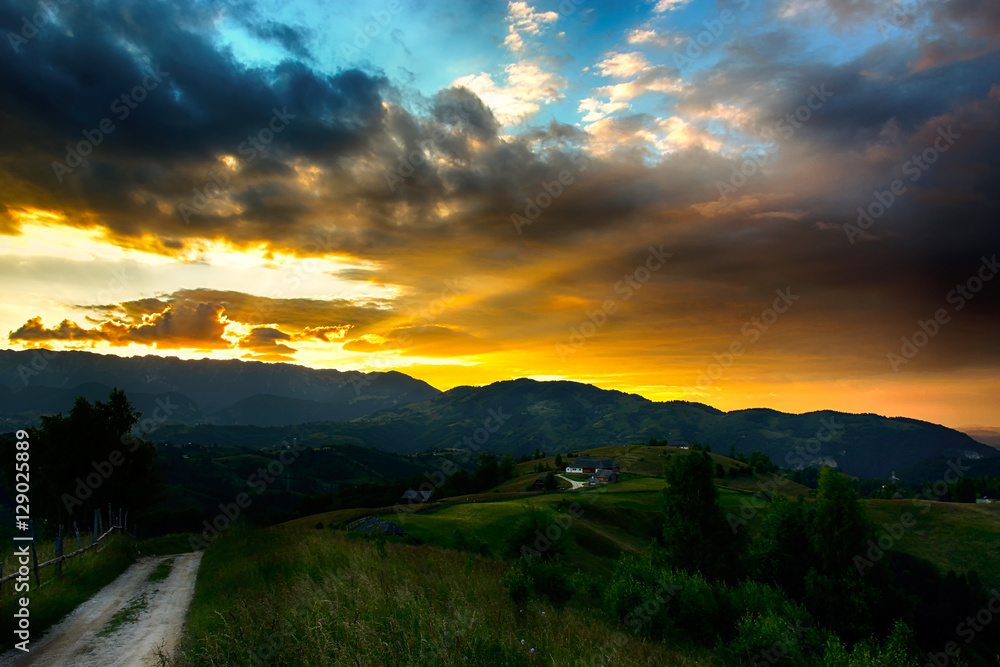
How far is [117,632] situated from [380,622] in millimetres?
10892

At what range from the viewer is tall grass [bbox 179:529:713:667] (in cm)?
942

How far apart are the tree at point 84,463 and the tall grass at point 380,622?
2646 centimetres

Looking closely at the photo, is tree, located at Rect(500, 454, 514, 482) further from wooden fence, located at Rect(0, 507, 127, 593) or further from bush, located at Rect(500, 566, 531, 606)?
bush, located at Rect(500, 566, 531, 606)

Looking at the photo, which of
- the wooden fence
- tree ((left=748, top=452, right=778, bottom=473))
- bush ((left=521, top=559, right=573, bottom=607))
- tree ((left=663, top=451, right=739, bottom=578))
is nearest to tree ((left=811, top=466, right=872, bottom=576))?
tree ((left=663, top=451, right=739, bottom=578))

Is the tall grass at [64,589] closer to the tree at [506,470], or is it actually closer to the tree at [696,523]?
the tree at [696,523]

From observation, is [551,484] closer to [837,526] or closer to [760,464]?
[837,526]

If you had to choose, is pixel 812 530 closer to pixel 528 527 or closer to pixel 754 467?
pixel 528 527

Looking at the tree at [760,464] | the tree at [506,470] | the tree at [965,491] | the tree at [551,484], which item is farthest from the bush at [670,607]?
the tree at [965,491]

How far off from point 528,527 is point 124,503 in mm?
36930

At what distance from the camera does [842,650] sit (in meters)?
16.6

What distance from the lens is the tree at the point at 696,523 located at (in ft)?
159

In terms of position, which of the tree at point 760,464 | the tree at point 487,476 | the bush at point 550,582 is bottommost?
the tree at point 487,476

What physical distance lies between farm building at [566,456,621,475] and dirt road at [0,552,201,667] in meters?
149

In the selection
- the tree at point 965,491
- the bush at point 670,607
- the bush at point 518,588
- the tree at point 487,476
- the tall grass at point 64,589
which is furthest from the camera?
the tree at point 965,491
